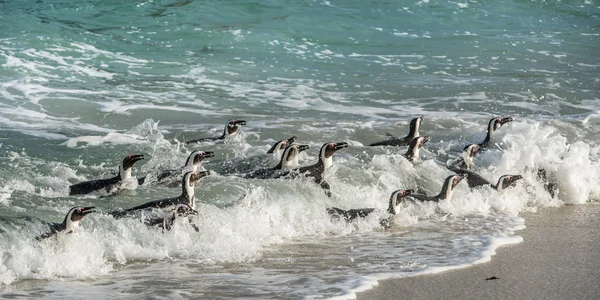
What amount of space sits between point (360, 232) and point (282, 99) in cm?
882

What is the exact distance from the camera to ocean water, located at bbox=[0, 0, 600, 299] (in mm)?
8859

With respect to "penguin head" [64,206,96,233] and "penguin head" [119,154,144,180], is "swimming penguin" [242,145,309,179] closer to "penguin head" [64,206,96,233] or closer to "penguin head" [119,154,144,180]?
"penguin head" [119,154,144,180]

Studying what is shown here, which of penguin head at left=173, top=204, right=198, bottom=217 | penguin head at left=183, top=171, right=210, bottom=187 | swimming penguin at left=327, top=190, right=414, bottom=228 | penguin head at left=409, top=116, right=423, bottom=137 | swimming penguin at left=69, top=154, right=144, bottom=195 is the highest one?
penguin head at left=409, top=116, right=423, bottom=137

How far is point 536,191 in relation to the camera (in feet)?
42.7

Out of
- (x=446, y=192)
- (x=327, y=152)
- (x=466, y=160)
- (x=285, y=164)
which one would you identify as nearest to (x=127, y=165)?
(x=285, y=164)

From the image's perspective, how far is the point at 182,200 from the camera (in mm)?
10391

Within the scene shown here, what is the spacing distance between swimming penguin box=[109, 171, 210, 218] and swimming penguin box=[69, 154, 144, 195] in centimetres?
101

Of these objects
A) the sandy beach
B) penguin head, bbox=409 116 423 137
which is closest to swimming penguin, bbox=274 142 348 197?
the sandy beach

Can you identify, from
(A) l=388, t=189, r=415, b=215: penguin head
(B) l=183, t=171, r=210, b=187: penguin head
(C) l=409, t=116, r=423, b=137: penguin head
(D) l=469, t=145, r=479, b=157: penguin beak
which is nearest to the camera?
(B) l=183, t=171, r=210, b=187: penguin head

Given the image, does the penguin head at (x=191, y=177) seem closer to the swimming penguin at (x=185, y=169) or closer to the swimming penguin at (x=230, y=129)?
the swimming penguin at (x=185, y=169)

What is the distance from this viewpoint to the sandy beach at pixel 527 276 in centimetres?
798

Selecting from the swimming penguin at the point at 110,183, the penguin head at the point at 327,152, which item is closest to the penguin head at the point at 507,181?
the penguin head at the point at 327,152

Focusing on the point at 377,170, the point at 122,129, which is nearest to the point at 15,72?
the point at 122,129

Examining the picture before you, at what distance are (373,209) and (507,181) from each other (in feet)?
7.86
